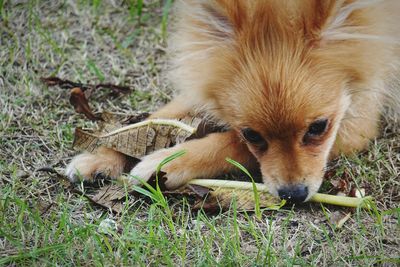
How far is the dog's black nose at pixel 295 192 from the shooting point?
3.58 metres

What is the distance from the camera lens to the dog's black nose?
358 cm

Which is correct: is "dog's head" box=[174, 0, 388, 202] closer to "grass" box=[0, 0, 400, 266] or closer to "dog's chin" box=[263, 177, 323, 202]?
"dog's chin" box=[263, 177, 323, 202]

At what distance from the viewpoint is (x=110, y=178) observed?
4016 mm

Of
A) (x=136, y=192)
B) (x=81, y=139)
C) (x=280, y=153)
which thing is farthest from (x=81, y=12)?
(x=280, y=153)

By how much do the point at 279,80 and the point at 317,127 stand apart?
377mm

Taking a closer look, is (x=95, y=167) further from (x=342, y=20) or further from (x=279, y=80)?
(x=342, y=20)

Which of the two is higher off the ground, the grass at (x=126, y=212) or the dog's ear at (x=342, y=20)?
the dog's ear at (x=342, y=20)

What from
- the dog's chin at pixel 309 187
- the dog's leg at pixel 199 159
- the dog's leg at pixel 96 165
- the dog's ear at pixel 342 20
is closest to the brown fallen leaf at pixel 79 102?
the dog's leg at pixel 96 165

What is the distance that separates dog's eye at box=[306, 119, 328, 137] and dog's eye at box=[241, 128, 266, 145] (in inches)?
11.0

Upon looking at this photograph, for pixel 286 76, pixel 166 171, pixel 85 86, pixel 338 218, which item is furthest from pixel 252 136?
pixel 85 86

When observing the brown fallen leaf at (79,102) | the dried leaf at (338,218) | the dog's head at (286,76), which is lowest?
the dried leaf at (338,218)

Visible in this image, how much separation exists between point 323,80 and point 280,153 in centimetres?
49

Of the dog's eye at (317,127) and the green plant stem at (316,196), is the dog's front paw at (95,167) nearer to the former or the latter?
the green plant stem at (316,196)

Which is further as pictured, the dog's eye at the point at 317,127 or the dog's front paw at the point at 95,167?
the dog's front paw at the point at 95,167
